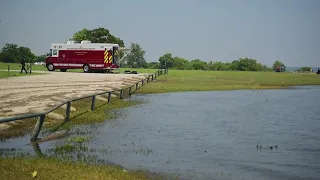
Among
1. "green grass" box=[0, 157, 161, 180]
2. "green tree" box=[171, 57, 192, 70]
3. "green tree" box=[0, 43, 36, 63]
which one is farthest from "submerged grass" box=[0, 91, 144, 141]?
"green tree" box=[171, 57, 192, 70]

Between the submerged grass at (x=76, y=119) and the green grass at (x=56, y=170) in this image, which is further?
the submerged grass at (x=76, y=119)

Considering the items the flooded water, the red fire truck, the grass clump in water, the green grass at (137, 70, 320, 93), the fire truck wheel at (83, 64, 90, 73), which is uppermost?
the red fire truck

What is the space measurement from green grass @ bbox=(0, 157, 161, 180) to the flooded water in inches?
41.8

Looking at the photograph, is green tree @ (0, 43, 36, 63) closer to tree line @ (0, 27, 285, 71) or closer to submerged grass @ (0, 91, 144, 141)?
tree line @ (0, 27, 285, 71)

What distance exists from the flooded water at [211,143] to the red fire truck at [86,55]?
35.3 m

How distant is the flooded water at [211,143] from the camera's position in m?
12.0

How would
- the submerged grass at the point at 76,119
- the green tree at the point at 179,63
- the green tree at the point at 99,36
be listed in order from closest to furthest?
the submerged grass at the point at 76,119, the green tree at the point at 99,36, the green tree at the point at 179,63

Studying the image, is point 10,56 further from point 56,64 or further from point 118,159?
point 118,159

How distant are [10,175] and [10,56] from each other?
148 metres

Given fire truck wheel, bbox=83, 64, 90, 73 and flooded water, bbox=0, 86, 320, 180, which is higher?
fire truck wheel, bbox=83, 64, 90, 73

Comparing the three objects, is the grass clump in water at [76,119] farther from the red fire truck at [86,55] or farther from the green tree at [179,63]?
the green tree at [179,63]

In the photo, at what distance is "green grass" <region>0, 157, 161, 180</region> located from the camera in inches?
381

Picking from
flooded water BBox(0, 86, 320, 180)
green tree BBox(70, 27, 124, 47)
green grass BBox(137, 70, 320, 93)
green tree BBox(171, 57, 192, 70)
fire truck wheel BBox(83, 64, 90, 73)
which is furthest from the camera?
green tree BBox(171, 57, 192, 70)

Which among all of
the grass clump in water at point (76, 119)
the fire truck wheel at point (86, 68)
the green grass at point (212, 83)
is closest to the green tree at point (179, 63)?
the green grass at point (212, 83)
